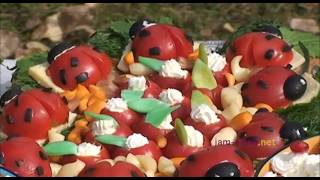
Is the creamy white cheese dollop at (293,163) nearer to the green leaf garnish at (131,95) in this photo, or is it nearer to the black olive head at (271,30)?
the green leaf garnish at (131,95)

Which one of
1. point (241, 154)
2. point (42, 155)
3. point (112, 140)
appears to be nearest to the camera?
point (241, 154)

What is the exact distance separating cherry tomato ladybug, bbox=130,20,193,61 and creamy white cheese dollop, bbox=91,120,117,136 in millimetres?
425

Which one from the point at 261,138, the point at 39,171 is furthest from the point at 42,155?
the point at 261,138

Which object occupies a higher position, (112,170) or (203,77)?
(112,170)

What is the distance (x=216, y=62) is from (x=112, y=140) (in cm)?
53

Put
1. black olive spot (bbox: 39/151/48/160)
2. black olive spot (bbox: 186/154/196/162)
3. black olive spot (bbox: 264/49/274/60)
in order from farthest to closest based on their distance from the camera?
black olive spot (bbox: 264/49/274/60) → black olive spot (bbox: 39/151/48/160) → black olive spot (bbox: 186/154/196/162)

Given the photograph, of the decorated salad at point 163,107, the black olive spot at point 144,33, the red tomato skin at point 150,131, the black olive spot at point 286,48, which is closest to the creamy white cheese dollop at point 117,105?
the decorated salad at point 163,107

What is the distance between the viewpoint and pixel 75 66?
2799 millimetres

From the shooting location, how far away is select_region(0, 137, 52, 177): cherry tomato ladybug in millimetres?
2328

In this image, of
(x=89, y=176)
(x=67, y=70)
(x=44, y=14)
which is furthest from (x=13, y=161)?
(x=44, y=14)

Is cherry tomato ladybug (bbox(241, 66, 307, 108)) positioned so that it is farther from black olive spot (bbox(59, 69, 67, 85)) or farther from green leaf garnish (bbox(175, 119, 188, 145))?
black olive spot (bbox(59, 69, 67, 85))

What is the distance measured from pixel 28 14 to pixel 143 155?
209cm

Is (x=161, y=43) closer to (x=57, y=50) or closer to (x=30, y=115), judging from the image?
(x=57, y=50)

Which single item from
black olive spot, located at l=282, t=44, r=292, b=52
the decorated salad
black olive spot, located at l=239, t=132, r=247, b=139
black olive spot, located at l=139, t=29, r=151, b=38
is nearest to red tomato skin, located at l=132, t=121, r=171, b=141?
the decorated salad
